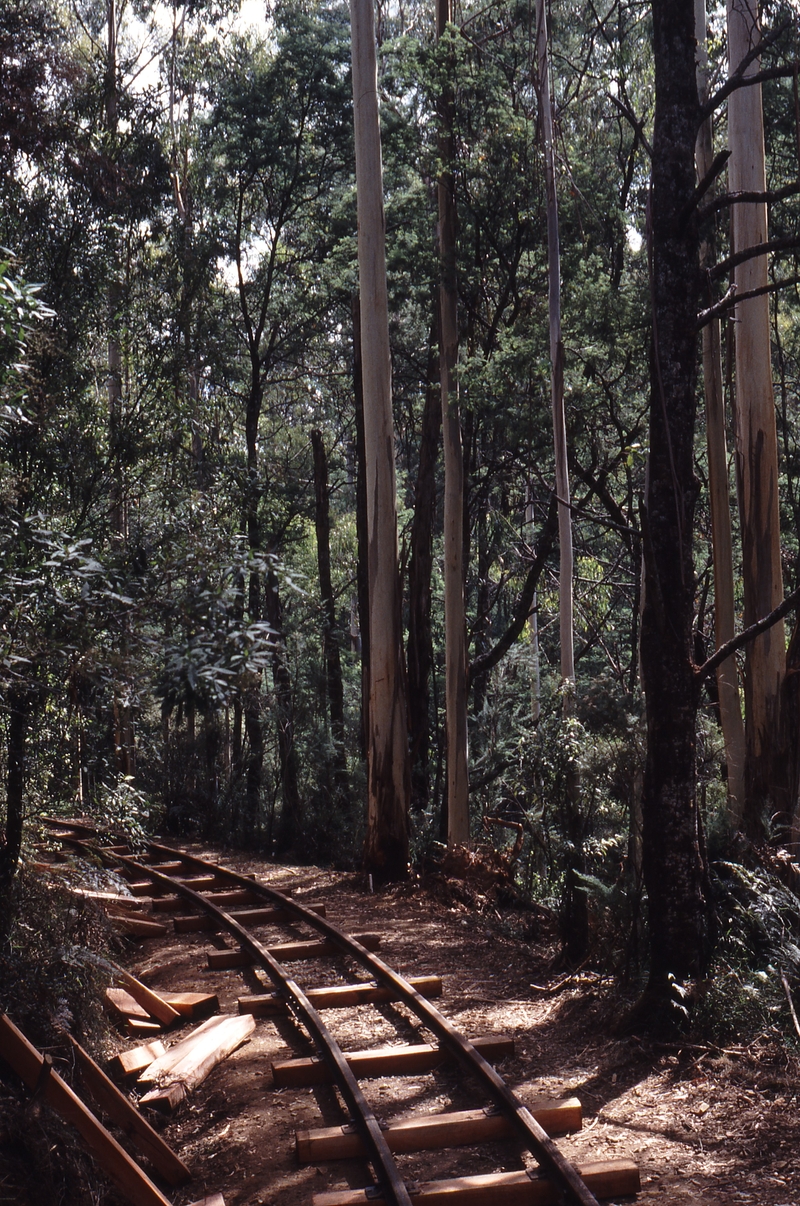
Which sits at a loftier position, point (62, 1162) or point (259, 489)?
point (259, 489)

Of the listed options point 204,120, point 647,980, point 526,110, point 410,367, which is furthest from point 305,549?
point 647,980

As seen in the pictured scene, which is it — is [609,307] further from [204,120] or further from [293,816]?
[204,120]

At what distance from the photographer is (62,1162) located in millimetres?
4750

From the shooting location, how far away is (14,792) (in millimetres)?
7688

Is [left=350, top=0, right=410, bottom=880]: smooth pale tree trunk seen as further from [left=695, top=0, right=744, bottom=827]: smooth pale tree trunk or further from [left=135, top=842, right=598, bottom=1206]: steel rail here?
[left=695, top=0, right=744, bottom=827]: smooth pale tree trunk

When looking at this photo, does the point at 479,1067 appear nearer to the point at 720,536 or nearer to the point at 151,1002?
the point at 151,1002

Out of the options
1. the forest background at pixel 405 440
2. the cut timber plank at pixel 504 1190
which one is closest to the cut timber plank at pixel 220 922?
the forest background at pixel 405 440

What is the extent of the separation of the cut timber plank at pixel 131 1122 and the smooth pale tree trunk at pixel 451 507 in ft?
27.2

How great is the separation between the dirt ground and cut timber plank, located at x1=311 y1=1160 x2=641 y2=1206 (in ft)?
0.42

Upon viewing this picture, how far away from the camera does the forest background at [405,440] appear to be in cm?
625

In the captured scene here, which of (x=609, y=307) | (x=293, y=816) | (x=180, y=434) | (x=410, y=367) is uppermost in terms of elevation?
(x=410, y=367)

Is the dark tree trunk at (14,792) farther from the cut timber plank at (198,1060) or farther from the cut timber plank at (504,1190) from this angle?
the cut timber plank at (504,1190)

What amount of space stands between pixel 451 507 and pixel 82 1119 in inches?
419

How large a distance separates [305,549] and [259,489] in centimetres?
887
